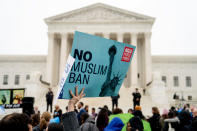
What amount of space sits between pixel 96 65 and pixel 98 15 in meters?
42.3

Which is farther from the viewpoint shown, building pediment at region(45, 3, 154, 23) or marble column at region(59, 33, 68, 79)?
building pediment at region(45, 3, 154, 23)

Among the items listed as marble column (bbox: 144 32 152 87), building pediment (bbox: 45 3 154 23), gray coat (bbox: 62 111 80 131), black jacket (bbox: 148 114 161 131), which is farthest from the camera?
building pediment (bbox: 45 3 154 23)

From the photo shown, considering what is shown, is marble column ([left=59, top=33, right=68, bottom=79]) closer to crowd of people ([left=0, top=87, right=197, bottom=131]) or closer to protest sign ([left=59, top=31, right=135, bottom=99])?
Answer: crowd of people ([left=0, top=87, right=197, bottom=131])

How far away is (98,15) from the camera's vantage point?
45.8 meters

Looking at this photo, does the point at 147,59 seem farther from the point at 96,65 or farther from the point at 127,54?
the point at 96,65

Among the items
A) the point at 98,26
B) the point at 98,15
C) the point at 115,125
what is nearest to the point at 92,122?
the point at 115,125

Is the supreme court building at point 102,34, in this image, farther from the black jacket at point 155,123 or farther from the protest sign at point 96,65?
the protest sign at point 96,65

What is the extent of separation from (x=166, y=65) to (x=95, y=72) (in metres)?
53.0

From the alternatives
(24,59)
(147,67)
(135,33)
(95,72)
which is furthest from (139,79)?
(95,72)

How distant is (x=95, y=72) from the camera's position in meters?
4.73

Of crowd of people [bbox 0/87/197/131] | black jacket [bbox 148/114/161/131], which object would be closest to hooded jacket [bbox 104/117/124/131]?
crowd of people [bbox 0/87/197/131]

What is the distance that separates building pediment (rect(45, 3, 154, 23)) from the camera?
1769 inches

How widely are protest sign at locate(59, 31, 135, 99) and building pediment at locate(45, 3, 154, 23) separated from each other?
40.6 metres

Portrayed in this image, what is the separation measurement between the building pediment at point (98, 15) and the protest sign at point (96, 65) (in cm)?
4063
